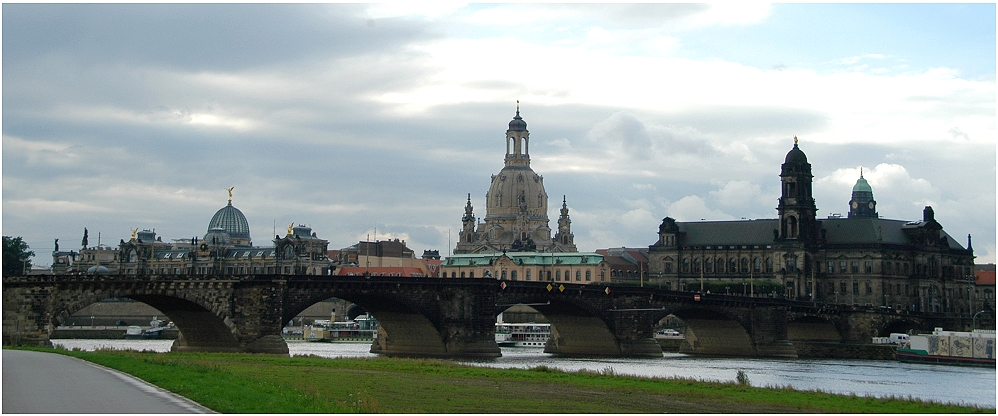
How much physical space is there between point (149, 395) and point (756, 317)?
366ft

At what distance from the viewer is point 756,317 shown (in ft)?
466

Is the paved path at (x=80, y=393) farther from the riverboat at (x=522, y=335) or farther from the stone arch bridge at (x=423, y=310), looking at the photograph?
the riverboat at (x=522, y=335)

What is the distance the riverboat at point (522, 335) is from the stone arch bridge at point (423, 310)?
89.4 ft

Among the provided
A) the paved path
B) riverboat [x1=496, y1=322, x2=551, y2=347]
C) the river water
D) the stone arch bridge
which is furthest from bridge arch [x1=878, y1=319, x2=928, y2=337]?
the paved path

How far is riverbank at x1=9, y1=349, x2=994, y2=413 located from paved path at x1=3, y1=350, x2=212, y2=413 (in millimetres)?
1071

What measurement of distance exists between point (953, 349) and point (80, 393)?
98960mm

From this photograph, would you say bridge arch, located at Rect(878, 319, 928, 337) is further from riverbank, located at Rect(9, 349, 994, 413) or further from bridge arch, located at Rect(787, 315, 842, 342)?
riverbank, located at Rect(9, 349, 994, 413)

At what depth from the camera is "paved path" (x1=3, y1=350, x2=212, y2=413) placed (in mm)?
33438

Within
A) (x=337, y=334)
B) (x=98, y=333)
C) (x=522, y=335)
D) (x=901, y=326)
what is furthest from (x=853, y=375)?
(x=98, y=333)

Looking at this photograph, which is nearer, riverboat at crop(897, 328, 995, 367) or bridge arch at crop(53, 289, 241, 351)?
bridge arch at crop(53, 289, 241, 351)

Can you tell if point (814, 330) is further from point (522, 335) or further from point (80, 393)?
point (80, 393)

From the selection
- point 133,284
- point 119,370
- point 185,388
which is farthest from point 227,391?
point 133,284

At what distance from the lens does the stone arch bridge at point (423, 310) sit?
9081 cm

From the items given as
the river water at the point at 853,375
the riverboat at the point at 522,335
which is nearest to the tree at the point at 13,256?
the riverboat at the point at 522,335
